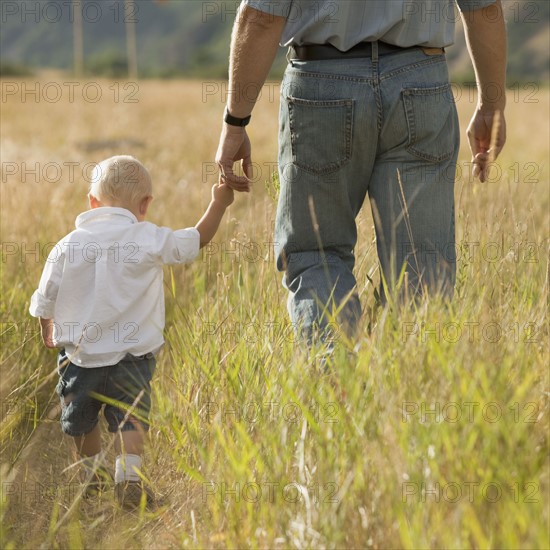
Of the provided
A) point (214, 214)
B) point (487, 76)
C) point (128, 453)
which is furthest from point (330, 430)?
point (487, 76)

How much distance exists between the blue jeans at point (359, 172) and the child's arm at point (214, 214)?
0.21 meters

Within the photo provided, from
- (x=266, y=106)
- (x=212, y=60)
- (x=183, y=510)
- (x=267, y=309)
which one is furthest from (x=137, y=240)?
(x=212, y=60)

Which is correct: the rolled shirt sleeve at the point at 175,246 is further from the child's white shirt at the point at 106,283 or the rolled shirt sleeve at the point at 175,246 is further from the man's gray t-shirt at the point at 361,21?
the man's gray t-shirt at the point at 361,21

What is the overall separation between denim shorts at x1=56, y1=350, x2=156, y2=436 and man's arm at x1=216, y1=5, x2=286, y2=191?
2.40 ft

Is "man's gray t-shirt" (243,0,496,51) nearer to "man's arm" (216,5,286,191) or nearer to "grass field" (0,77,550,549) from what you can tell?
"man's arm" (216,5,286,191)

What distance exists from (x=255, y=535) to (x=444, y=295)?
1.01 meters

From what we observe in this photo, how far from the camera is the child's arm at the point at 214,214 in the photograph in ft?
9.55

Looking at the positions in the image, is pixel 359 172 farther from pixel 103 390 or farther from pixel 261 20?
pixel 103 390

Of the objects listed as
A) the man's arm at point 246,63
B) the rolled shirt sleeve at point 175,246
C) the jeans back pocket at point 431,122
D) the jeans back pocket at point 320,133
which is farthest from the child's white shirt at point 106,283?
the jeans back pocket at point 431,122

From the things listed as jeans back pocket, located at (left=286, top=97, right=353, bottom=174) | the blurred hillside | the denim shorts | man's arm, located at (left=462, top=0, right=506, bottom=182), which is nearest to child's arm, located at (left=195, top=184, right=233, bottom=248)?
jeans back pocket, located at (left=286, top=97, right=353, bottom=174)

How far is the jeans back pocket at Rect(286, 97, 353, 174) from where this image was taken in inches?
103

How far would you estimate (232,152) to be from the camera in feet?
9.23

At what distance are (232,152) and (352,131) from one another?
426mm

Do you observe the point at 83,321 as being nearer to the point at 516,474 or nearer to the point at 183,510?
the point at 183,510
